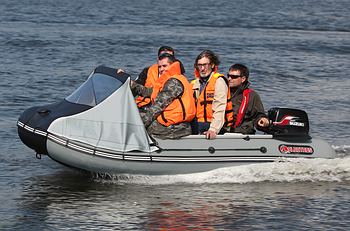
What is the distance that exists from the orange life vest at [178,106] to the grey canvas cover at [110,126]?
0.30 m

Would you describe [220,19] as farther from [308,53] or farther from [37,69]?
[37,69]

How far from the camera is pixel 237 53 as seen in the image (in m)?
15.8

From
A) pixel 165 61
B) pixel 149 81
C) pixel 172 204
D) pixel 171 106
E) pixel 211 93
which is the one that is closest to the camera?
pixel 172 204

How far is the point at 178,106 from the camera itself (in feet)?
16.5

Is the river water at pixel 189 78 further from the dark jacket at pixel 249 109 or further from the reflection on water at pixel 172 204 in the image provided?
the dark jacket at pixel 249 109

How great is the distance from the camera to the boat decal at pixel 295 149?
546 centimetres

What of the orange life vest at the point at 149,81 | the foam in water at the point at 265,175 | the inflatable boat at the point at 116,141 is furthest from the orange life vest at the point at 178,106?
the orange life vest at the point at 149,81

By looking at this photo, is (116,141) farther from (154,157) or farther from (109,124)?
(154,157)

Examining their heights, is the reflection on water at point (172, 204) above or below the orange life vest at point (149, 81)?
below

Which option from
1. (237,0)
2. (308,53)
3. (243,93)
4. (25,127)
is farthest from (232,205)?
(237,0)

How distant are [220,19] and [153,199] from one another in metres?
21.2

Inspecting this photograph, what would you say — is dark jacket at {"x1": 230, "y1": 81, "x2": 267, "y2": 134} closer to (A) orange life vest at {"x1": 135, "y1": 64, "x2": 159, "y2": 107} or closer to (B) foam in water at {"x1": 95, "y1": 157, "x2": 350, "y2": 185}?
(B) foam in water at {"x1": 95, "y1": 157, "x2": 350, "y2": 185}

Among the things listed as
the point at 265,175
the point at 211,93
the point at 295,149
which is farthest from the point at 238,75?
the point at 265,175

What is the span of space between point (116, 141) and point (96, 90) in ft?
1.99
